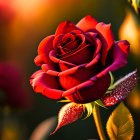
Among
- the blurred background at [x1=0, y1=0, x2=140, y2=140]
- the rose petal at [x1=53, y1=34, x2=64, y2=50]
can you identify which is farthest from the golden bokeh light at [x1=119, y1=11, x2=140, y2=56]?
the rose petal at [x1=53, y1=34, x2=64, y2=50]

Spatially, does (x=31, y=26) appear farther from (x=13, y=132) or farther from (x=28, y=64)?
(x=13, y=132)

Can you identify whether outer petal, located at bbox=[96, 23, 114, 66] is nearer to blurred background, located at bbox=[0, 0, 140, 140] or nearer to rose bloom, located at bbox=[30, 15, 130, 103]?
rose bloom, located at bbox=[30, 15, 130, 103]

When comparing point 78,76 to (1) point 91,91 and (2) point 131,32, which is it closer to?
(1) point 91,91

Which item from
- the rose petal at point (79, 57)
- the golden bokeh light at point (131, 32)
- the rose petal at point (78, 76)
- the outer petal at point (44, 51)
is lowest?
the golden bokeh light at point (131, 32)

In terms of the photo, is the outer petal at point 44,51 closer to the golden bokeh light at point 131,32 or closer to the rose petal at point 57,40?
the rose petal at point 57,40

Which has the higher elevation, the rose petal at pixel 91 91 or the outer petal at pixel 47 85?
the outer petal at pixel 47 85

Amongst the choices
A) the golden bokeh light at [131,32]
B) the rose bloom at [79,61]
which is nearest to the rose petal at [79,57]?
the rose bloom at [79,61]

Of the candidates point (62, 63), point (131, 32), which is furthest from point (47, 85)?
point (131, 32)
